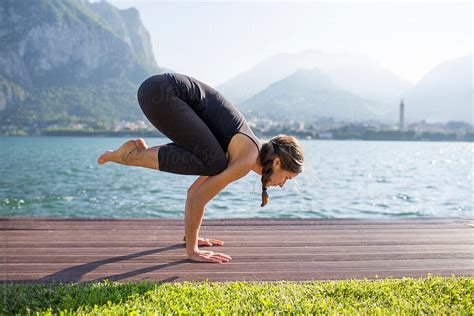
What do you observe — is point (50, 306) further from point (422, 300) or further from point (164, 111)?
point (422, 300)

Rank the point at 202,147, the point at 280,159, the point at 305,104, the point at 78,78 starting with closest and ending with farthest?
the point at 202,147 < the point at 280,159 < the point at 78,78 < the point at 305,104

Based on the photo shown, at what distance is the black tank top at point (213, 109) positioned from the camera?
300cm

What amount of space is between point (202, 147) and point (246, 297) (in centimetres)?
99

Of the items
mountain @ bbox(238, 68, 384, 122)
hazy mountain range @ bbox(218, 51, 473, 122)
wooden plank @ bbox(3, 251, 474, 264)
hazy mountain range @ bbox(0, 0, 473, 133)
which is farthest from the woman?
mountain @ bbox(238, 68, 384, 122)

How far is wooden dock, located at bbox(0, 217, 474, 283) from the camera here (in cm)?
275

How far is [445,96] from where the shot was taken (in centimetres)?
15925

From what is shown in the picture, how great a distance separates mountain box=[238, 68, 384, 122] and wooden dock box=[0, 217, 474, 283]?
51429mm

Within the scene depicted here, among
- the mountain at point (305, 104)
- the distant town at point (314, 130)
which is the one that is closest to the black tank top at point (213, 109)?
the distant town at point (314, 130)

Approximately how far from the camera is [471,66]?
18225 centimetres

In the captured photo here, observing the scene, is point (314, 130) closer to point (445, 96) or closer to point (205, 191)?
point (205, 191)

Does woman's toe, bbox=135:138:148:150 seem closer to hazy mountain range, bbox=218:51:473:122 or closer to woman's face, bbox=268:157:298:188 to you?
woman's face, bbox=268:157:298:188

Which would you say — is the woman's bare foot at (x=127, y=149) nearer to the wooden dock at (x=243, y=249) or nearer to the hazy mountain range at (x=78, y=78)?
the wooden dock at (x=243, y=249)

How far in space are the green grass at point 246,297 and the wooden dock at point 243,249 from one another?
217mm

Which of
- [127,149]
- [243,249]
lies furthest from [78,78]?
[243,249]
